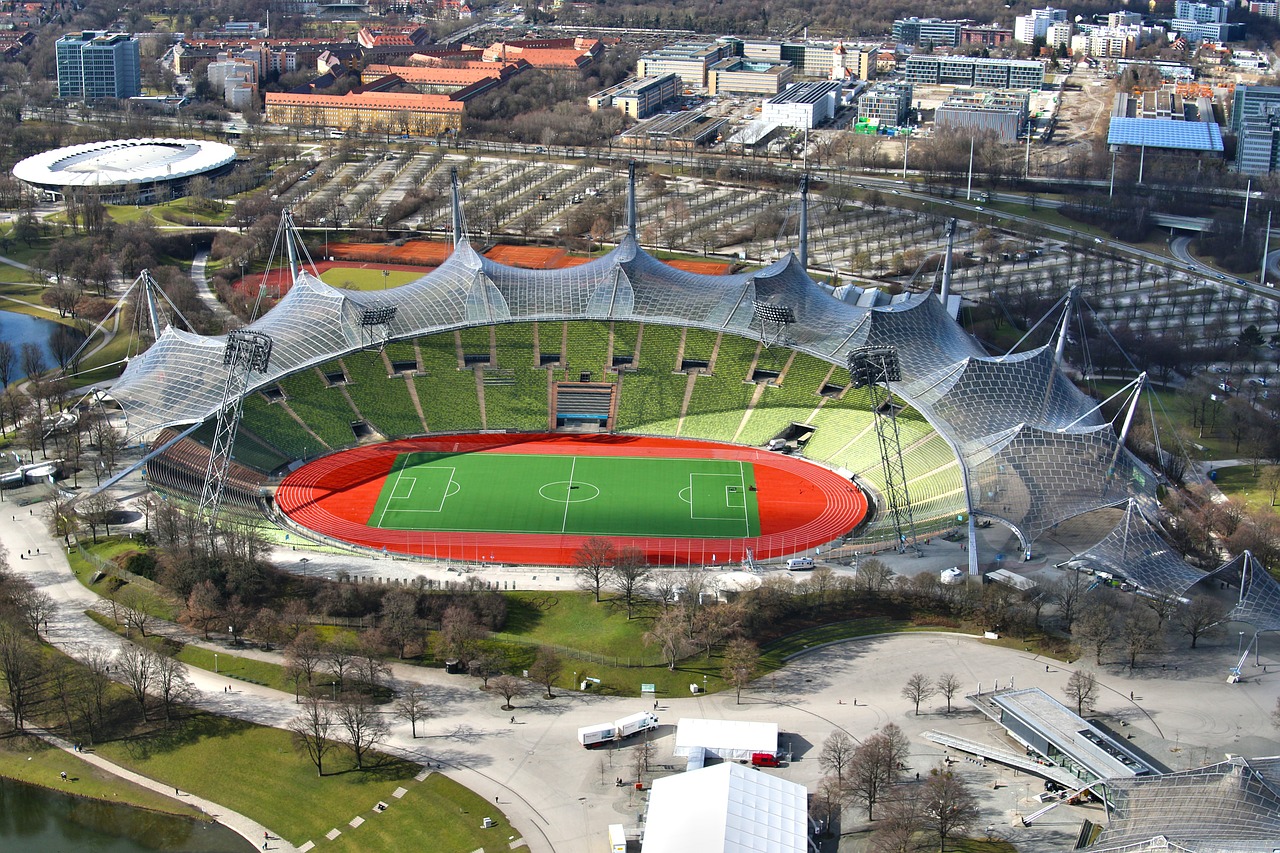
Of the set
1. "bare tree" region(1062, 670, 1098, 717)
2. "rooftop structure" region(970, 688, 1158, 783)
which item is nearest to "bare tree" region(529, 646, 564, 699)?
"rooftop structure" region(970, 688, 1158, 783)

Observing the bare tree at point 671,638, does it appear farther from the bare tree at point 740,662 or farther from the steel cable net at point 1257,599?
the steel cable net at point 1257,599

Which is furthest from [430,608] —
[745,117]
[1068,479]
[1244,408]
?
[745,117]

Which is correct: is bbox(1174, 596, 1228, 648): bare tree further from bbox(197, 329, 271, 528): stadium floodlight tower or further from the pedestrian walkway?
bbox(197, 329, 271, 528): stadium floodlight tower

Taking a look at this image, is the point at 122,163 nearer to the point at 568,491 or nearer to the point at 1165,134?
the point at 568,491

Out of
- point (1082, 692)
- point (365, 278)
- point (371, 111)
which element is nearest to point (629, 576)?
point (1082, 692)

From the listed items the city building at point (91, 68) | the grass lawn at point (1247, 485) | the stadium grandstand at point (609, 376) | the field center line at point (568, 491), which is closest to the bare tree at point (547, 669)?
the field center line at point (568, 491)
